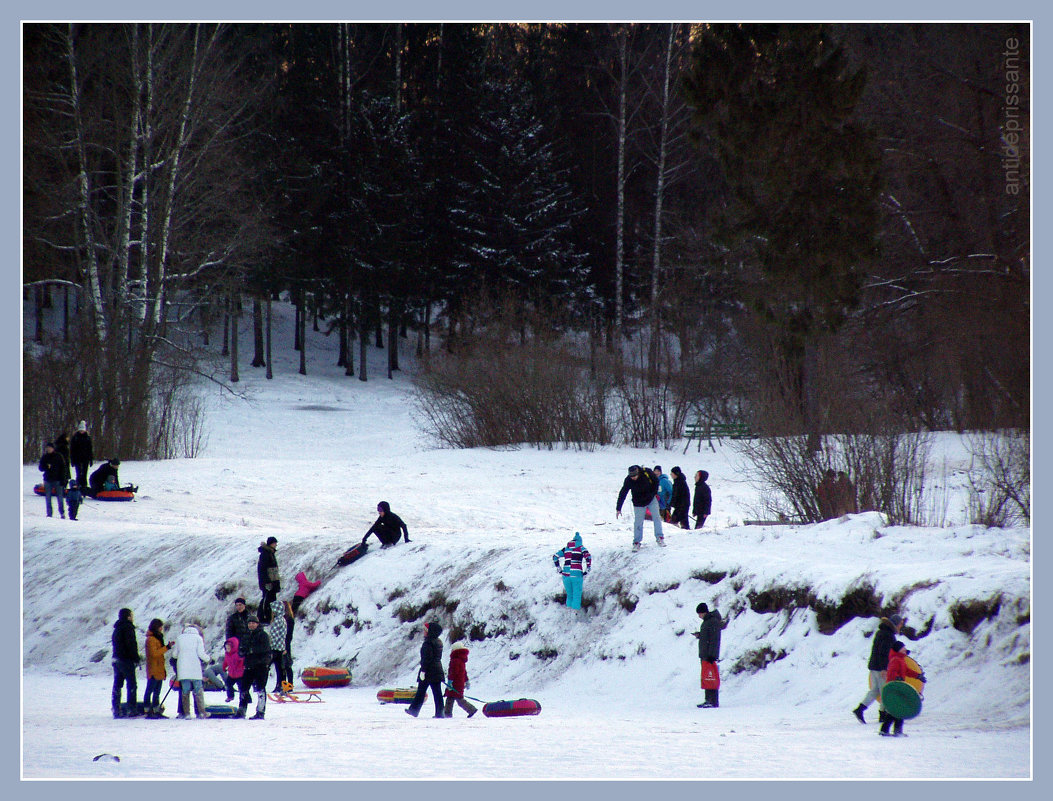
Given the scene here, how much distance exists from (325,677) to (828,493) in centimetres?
925

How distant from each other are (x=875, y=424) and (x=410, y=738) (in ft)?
35.9

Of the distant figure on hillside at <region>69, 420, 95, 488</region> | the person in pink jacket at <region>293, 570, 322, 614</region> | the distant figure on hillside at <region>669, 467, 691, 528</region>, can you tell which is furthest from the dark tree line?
the person in pink jacket at <region>293, 570, 322, 614</region>

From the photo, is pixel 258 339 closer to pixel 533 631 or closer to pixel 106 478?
pixel 106 478

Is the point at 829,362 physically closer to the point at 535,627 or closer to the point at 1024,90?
the point at 1024,90

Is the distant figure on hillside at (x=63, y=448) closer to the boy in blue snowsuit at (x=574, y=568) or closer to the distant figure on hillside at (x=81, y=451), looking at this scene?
the distant figure on hillside at (x=81, y=451)

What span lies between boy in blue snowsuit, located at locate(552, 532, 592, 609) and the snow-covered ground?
324mm

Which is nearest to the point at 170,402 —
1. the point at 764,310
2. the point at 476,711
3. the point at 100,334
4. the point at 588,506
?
the point at 100,334

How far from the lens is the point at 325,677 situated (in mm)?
15375

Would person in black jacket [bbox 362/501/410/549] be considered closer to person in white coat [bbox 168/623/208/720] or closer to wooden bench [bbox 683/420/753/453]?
person in white coat [bbox 168/623/208/720]

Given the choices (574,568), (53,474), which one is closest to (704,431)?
(574,568)

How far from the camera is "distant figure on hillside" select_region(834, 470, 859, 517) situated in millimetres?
17645

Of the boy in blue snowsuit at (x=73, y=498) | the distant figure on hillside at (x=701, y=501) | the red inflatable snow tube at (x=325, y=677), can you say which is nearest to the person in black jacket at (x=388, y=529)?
the red inflatable snow tube at (x=325, y=677)

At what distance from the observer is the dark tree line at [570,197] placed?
84.0 ft

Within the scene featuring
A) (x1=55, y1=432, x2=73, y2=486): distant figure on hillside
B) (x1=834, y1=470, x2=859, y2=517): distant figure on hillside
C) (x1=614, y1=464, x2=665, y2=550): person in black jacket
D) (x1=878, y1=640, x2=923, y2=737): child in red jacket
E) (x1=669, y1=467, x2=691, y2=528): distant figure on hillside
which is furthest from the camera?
(x1=55, y1=432, x2=73, y2=486): distant figure on hillside
